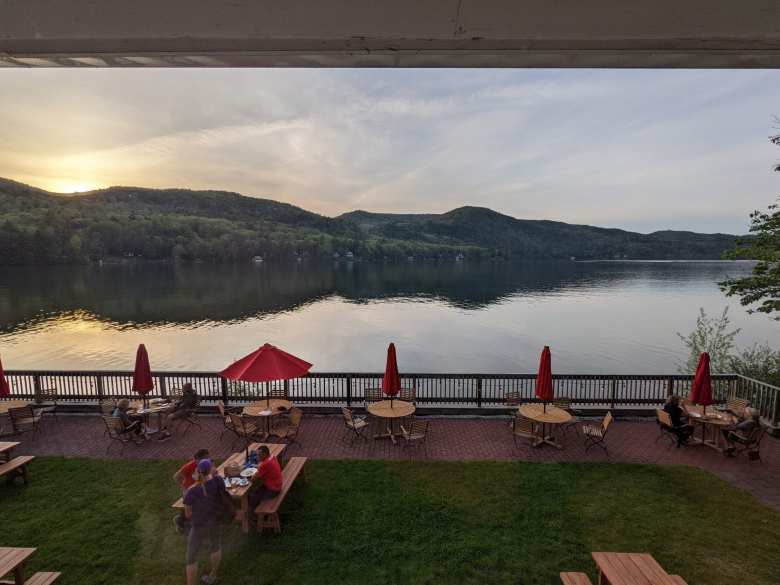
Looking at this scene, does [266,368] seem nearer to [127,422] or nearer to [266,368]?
[266,368]

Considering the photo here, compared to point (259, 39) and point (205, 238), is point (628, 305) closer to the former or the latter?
point (259, 39)

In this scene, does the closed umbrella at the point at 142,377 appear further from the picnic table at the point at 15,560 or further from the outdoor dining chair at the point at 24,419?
the picnic table at the point at 15,560

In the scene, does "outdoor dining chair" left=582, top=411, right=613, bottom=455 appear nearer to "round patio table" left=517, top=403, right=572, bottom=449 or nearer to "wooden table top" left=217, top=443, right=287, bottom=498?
"round patio table" left=517, top=403, right=572, bottom=449

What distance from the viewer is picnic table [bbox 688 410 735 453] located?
36.3ft

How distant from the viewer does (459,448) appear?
1115 centimetres

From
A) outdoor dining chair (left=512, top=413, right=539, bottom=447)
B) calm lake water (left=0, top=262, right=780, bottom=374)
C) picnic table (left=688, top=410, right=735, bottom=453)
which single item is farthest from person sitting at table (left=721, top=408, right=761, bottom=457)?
calm lake water (left=0, top=262, right=780, bottom=374)

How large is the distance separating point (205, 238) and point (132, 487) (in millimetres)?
161990

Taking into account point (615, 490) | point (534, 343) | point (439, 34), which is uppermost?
point (439, 34)

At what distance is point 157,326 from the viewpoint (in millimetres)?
53000

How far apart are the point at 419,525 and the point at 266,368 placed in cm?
487

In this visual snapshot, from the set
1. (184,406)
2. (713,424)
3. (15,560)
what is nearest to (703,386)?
(713,424)

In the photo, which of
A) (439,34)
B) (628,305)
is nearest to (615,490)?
(439,34)

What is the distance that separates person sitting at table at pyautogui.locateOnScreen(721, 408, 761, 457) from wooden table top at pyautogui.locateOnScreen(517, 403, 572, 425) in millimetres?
4109

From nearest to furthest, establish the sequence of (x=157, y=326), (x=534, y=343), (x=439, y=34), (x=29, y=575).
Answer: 1. (x=439, y=34)
2. (x=29, y=575)
3. (x=534, y=343)
4. (x=157, y=326)
